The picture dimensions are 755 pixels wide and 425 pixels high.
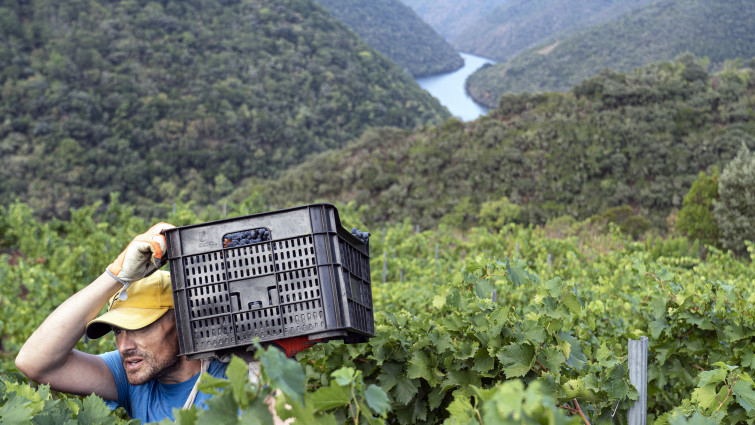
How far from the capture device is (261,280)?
159cm

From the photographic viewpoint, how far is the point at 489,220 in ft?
69.9

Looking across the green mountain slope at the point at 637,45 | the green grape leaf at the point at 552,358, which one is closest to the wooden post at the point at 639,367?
the green grape leaf at the point at 552,358

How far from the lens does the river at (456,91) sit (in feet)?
198

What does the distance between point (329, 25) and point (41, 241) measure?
4838 centimetres

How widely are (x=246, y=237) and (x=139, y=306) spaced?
0.57m

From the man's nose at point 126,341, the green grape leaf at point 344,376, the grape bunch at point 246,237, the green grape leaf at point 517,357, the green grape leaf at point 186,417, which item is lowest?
the man's nose at point 126,341

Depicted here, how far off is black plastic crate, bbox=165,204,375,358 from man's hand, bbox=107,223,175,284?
68mm

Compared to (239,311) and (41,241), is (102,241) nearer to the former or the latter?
(41,241)

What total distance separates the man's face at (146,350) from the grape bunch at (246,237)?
1.72 feet

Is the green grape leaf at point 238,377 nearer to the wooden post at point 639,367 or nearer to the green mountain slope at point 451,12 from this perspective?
the wooden post at point 639,367

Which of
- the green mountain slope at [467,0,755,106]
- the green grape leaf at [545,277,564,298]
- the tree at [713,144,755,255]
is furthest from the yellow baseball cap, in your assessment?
the green mountain slope at [467,0,755,106]

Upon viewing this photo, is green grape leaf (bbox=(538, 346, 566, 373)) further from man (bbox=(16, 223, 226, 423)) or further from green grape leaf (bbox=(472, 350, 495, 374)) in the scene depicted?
man (bbox=(16, 223, 226, 423))

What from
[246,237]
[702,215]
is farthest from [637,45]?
[246,237]

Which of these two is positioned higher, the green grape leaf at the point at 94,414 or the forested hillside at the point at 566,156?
the green grape leaf at the point at 94,414
